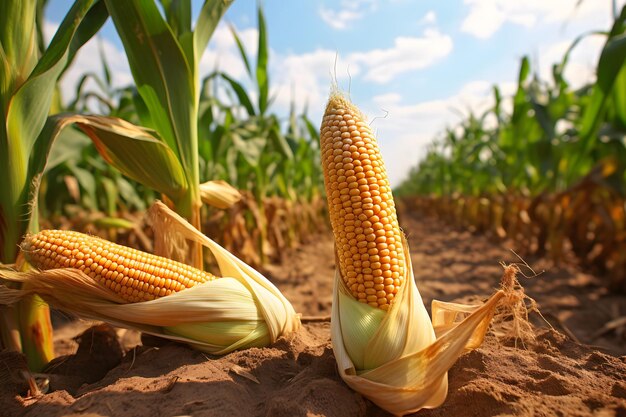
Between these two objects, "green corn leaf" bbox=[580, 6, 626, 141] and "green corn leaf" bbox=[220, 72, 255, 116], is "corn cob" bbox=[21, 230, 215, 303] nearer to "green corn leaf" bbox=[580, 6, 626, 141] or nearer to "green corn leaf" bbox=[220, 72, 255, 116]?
"green corn leaf" bbox=[220, 72, 255, 116]

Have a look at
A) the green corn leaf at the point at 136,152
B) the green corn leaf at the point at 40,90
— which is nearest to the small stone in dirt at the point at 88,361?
the green corn leaf at the point at 136,152

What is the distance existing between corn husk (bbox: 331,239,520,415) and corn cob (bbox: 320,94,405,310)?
59 millimetres

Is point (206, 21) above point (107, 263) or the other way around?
above

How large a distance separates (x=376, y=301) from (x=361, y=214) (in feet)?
1.02

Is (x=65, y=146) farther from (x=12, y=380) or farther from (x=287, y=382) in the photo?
(x=287, y=382)

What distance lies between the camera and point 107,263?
62.6 inches

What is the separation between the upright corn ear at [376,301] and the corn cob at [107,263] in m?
0.72

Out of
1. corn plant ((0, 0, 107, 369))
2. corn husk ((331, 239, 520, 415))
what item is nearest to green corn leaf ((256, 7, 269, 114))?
corn plant ((0, 0, 107, 369))

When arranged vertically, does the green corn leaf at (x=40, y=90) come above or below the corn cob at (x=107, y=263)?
above

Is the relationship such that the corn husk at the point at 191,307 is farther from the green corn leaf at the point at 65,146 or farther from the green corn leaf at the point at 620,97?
the green corn leaf at the point at 620,97

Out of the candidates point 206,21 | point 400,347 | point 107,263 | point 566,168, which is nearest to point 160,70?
point 206,21

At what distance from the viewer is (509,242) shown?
845cm

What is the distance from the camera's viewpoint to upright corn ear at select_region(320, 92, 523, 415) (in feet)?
4.14

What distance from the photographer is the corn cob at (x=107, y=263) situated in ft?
5.16
